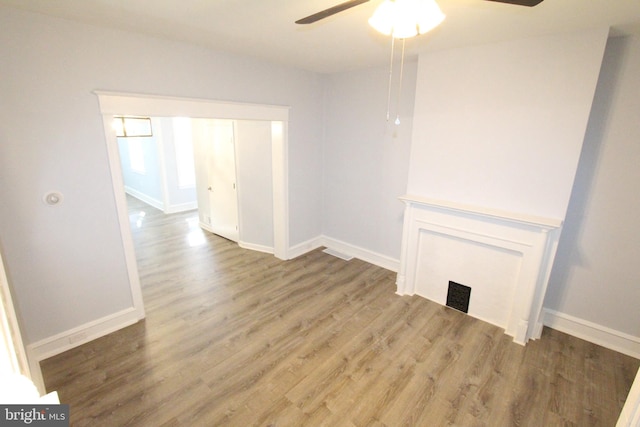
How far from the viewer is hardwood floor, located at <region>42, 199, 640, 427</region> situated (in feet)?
6.94

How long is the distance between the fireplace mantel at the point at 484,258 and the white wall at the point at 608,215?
38 centimetres

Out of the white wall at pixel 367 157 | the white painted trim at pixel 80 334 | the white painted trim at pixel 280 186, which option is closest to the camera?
the white painted trim at pixel 80 334

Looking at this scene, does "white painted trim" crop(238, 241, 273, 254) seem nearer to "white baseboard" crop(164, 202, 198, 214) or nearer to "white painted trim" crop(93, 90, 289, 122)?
"white painted trim" crop(93, 90, 289, 122)

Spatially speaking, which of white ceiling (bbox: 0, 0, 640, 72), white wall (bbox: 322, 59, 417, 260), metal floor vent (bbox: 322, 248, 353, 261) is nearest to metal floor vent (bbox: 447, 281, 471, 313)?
white wall (bbox: 322, 59, 417, 260)

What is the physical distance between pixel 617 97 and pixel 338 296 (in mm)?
3106

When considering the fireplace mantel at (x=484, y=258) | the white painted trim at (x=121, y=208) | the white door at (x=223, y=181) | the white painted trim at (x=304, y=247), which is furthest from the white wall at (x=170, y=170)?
the fireplace mantel at (x=484, y=258)

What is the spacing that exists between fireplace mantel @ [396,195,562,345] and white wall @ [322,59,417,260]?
59 centimetres

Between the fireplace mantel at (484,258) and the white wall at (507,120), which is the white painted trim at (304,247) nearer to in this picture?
the fireplace mantel at (484,258)

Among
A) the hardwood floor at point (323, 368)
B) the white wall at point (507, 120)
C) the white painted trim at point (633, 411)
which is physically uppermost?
the white wall at point (507, 120)

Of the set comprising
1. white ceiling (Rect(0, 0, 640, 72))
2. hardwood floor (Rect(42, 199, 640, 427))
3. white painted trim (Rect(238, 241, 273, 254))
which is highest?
white ceiling (Rect(0, 0, 640, 72))

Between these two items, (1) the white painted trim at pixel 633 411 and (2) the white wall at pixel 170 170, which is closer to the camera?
(1) the white painted trim at pixel 633 411

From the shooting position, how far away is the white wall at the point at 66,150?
2.15m

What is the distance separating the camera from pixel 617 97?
8.03 ft

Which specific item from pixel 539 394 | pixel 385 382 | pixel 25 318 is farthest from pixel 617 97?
pixel 25 318
